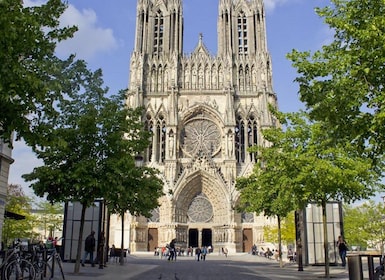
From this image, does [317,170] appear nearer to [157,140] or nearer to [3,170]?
[3,170]

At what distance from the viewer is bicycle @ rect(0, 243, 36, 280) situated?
8844 mm

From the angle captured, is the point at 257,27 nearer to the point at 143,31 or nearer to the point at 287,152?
the point at 143,31

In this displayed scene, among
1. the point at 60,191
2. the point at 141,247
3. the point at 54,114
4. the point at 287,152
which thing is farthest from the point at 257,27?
the point at 54,114

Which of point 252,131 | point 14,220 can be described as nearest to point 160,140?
point 252,131

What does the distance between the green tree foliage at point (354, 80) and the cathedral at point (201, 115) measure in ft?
96.6

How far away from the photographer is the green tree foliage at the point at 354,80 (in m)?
8.86

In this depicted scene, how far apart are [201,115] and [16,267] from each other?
124 ft

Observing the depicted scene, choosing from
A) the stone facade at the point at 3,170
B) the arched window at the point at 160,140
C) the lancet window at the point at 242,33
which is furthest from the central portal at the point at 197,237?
the stone facade at the point at 3,170

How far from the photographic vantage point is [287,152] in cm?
1555

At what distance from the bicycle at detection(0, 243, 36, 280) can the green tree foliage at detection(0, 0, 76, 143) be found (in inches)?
110

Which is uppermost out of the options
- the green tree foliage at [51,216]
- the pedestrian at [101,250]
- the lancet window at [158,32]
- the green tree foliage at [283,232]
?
the lancet window at [158,32]

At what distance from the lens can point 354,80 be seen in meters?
9.30

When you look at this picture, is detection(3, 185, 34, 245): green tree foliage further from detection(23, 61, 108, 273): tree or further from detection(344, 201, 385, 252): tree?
detection(344, 201, 385, 252): tree

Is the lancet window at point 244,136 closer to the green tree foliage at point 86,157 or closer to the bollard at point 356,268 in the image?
the green tree foliage at point 86,157
